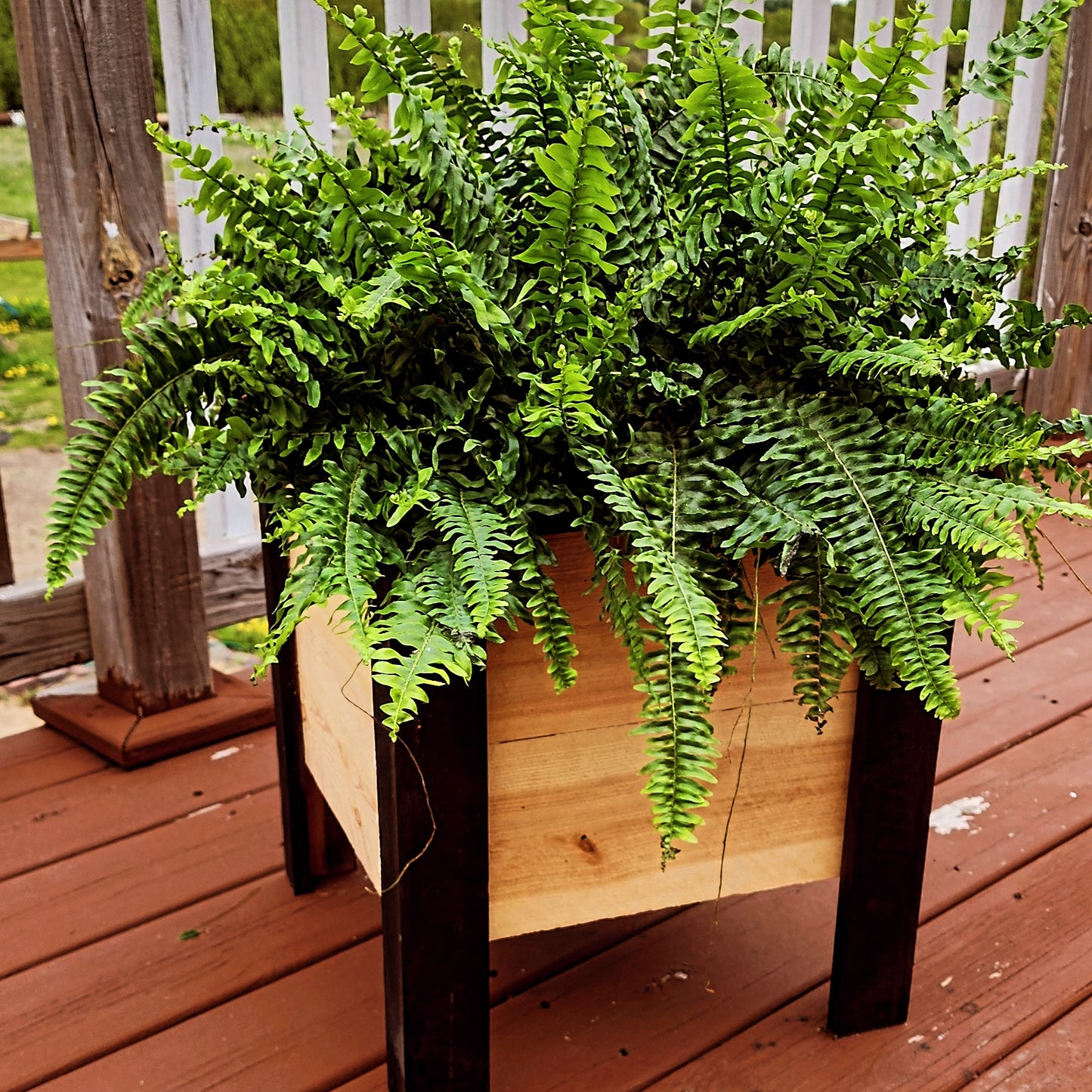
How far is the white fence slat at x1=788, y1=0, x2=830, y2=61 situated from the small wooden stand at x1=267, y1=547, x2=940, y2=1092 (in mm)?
1760

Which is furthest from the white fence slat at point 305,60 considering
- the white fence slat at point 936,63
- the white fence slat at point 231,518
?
the white fence slat at point 936,63

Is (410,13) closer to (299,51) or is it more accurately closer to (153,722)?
(299,51)

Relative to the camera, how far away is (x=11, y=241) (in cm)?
225

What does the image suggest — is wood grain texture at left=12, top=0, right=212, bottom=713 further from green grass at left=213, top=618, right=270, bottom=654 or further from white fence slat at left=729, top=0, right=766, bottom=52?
white fence slat at left=729, top=0, right=766, bottom=52

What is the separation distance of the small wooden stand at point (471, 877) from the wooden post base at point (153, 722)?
79 cm

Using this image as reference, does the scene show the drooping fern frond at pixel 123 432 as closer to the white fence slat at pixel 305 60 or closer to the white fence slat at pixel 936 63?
the white fence slat at pixel 305 60

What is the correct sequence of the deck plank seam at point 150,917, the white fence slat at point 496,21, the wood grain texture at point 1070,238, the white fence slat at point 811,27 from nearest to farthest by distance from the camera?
1. the deck plank seam at point 150,917
2. the white fence slat at point 496,21
3. the white fence slat at point 811,27
4. the wood grain texture at point 1070,238

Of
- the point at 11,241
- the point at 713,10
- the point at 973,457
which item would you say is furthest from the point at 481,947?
the point at 11,241

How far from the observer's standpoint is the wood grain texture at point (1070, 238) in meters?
2.61

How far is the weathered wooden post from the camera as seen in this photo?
1.48 metres

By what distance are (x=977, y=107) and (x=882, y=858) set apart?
7.32 ft

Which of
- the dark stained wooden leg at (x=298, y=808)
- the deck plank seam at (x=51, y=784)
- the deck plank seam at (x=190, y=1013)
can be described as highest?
the dark stained wooden leg at (x=298, y=808)

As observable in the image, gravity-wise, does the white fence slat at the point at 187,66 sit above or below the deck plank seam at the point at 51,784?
above

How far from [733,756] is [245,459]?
49 cm
